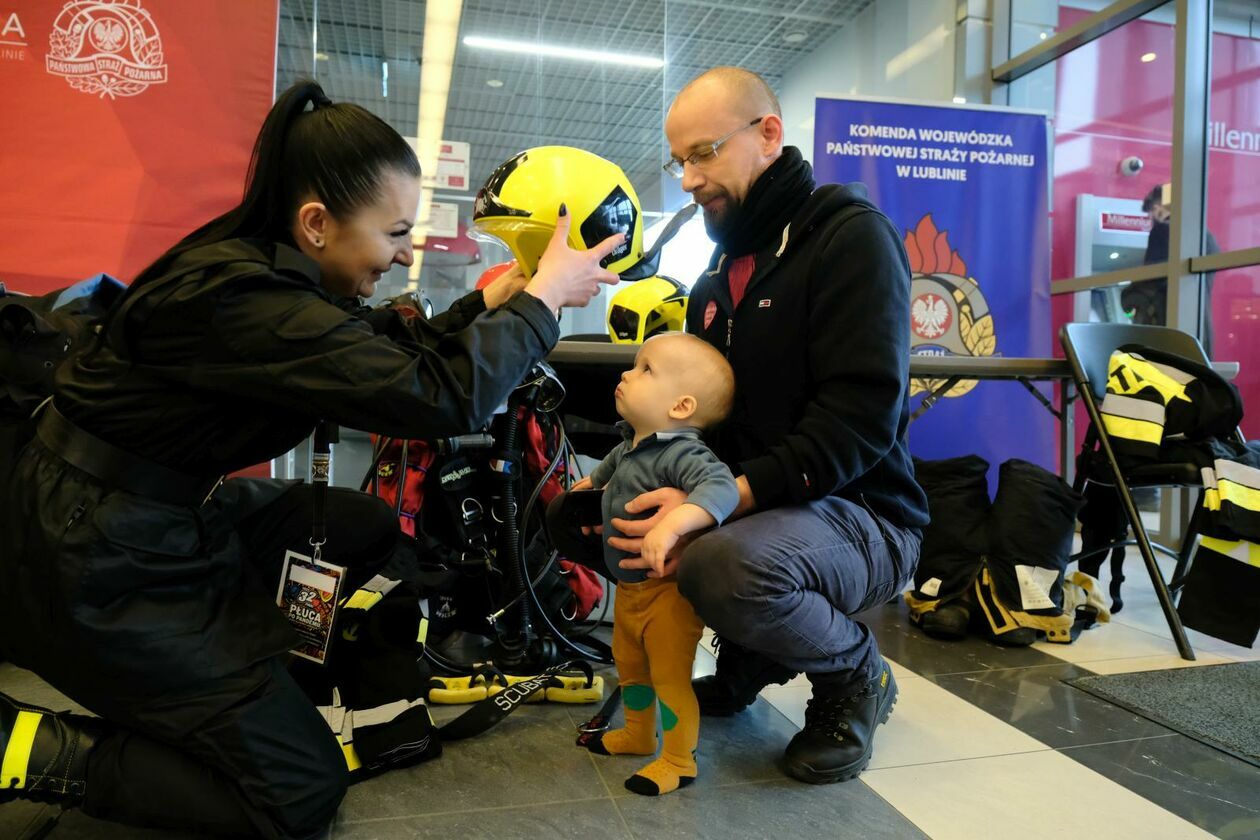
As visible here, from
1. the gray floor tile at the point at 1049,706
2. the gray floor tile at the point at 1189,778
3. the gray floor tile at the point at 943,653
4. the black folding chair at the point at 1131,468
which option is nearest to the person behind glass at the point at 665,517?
the gray floor tile at the point at 1189,778

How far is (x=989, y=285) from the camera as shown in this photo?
3814mm

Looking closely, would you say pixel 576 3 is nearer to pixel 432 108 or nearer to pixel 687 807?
pixel 432 108

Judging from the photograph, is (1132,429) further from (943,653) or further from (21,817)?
(21,817)

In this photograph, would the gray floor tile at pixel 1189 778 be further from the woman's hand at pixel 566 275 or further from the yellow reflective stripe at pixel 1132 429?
the woman's hand at pixel 566 275

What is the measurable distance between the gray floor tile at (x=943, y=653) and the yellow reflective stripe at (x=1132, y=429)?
0.66 metres

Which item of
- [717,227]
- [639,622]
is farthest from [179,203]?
[639,622]

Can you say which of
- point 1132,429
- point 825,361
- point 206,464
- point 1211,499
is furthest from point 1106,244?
point 206,464

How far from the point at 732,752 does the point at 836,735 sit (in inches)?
7.6

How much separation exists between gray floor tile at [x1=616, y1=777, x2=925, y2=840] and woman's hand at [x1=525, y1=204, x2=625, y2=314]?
772 mm

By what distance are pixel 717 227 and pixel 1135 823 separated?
3.91 feet

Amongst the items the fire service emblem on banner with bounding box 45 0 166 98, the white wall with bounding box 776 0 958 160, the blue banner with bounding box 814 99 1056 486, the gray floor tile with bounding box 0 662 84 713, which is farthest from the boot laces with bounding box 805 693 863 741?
the white wall with bounding box 776 0 958 160

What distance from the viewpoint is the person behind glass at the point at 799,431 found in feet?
4.14

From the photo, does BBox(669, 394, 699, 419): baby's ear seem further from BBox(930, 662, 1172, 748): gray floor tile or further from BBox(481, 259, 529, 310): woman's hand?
BBox(930, 662, 1172, 748): gray floor tile

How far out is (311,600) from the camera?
1.29 metres
